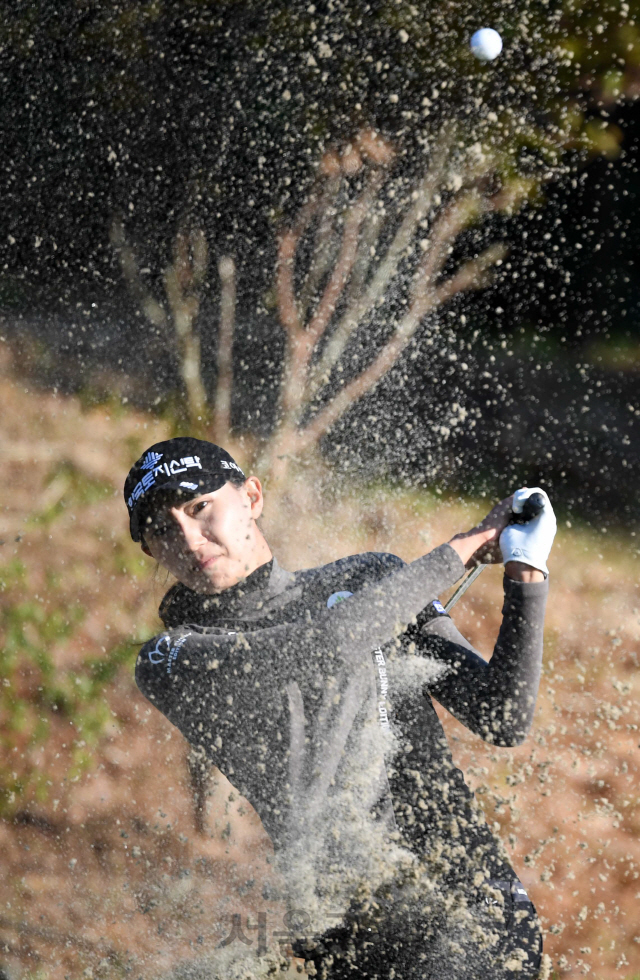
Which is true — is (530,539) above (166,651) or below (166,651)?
below

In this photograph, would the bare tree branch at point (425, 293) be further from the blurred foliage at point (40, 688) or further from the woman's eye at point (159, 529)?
the woman's eye at point (159, 529)

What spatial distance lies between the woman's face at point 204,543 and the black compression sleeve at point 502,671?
44 centimetres

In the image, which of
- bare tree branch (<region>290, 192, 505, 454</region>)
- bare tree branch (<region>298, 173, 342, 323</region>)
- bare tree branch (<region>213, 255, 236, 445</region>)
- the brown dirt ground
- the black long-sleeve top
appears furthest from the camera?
bare tree branch (<region>213, 255, 236, 445</region>)

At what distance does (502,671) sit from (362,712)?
0.29 metres

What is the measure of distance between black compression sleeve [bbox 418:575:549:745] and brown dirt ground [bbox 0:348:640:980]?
1.97 meters

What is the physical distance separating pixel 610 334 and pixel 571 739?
198 centimetres

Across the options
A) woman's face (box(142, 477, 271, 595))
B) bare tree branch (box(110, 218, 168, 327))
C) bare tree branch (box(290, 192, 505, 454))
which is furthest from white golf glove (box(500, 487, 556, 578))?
bare tree branch (box(110, 218, 168, 327))

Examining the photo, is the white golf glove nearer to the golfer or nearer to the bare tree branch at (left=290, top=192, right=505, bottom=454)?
the golfer

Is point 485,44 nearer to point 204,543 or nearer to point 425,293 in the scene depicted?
point 425,293

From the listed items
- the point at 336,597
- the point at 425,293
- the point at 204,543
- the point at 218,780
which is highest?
the point at 425,293

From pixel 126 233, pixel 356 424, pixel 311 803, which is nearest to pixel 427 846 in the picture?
pixel 311 803

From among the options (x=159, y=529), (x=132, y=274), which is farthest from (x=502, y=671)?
(x=132, y=274)

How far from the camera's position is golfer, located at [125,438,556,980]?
1.73 meters

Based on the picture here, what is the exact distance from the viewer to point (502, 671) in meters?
1.76
